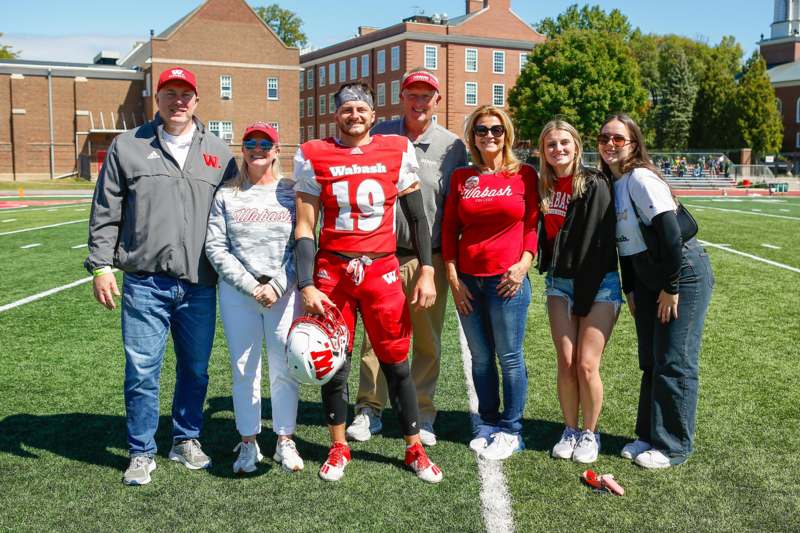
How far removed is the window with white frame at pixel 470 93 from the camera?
6395 cm

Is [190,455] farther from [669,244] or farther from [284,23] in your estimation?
[284,23]

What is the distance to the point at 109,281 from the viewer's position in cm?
415

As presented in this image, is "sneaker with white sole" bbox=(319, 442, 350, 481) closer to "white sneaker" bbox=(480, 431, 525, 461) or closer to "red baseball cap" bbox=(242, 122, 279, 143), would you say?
"white sneaker" bbox=(480, 431, 525, 461)

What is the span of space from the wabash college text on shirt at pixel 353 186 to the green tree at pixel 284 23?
252 ft

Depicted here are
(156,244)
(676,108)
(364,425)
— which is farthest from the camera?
(676,108)

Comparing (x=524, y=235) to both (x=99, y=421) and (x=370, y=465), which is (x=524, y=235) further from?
(x=99, y=421)

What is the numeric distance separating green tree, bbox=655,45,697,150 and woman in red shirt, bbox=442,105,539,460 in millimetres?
66844

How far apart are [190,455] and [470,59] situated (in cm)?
6335

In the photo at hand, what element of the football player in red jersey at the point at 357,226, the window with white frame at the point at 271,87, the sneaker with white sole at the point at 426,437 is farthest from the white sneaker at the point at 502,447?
the window with white frame at the point at 271,87

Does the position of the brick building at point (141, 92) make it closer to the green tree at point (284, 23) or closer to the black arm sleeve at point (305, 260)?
the green tree at point (284, 23)

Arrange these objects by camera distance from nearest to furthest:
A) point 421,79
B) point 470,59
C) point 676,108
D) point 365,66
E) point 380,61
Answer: point 421,79
point 470,59
point 676,108
point 380,61
point 365,66

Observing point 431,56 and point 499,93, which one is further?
point 499,93

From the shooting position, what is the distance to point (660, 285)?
4.19m

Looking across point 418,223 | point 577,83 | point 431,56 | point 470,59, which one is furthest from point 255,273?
point 470,59
